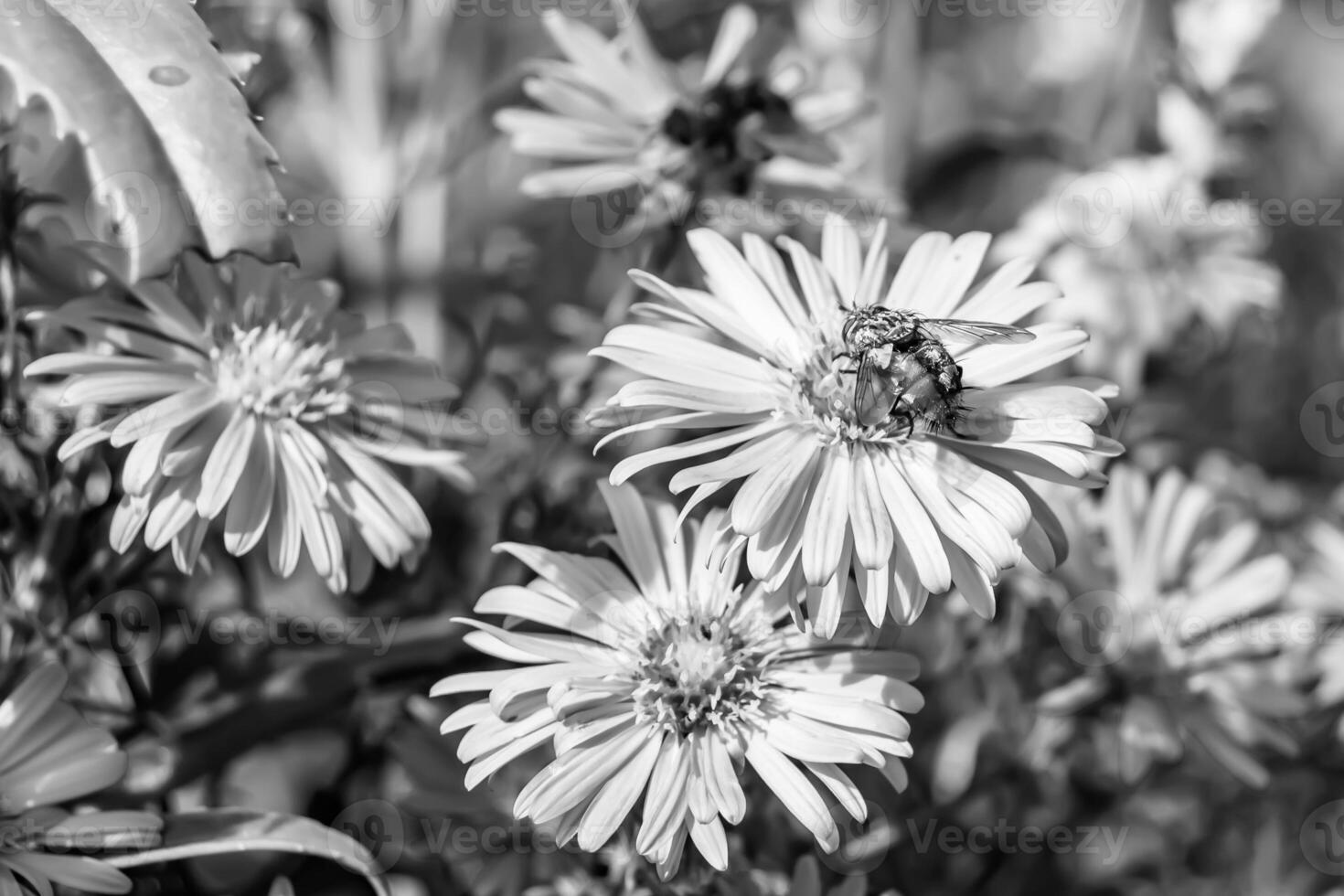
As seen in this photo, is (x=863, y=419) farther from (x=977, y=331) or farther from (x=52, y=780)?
(x=52, y=780)

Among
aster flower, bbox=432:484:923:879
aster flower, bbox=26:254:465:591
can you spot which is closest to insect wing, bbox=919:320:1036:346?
aster flower, bbox=432:484:923:879

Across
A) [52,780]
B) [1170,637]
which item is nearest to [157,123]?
[52,780]

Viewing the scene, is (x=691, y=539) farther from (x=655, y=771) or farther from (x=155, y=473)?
(x=155, y=473)

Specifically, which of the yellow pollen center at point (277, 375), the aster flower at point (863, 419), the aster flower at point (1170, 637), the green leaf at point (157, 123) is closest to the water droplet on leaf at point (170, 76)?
the green leaf at point (157, 123)

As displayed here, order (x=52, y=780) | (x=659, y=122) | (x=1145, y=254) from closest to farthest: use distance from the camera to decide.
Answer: (x=52, y=780), (x=659, y=122), (x=1145, y=254)

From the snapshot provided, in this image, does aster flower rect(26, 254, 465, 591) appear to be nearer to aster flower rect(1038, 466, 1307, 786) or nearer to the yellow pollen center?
the yellow pollen center
